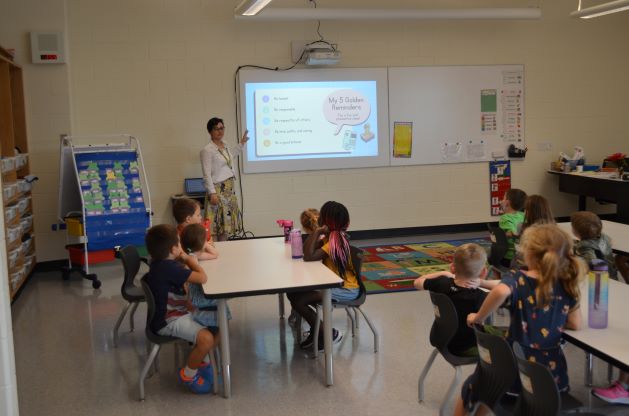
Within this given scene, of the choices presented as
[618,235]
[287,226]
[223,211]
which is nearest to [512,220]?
[618,235]

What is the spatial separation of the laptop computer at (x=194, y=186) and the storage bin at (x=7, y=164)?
6.44 feet

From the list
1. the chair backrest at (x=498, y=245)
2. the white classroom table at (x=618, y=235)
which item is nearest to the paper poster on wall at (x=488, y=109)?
the white classroom table at (x=618, y=235)

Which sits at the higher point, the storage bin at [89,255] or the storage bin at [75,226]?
the storage bin at [75,226]

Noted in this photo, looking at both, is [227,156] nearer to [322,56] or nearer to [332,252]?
[322,56]

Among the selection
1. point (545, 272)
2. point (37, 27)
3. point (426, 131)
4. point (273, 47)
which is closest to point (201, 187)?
point (273, 47)

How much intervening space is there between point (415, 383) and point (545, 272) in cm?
145

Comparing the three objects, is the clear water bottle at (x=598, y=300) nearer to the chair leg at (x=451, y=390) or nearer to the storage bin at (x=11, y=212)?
the chair leg at (x=451, y=390)

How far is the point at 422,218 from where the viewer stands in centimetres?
841

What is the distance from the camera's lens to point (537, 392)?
7.35ft

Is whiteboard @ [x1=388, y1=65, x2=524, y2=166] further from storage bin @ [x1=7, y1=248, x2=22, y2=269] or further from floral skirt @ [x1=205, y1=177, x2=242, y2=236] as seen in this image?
storage bin @ [x1=7, y1=248, x2=22, y2=269]

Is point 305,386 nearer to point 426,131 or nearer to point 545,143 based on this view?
point 426,131

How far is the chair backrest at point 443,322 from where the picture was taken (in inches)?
119

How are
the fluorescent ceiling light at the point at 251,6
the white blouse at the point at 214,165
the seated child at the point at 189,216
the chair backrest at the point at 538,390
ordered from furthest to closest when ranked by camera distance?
the white blouse at the point at 214,165 < the fluorescent ceiling light at the point at 251,6 < the seated child at the point at 189,216 < the chair backrest at the point at 538,390

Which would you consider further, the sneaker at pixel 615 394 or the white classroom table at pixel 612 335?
the sneaker at pixel 615 394
